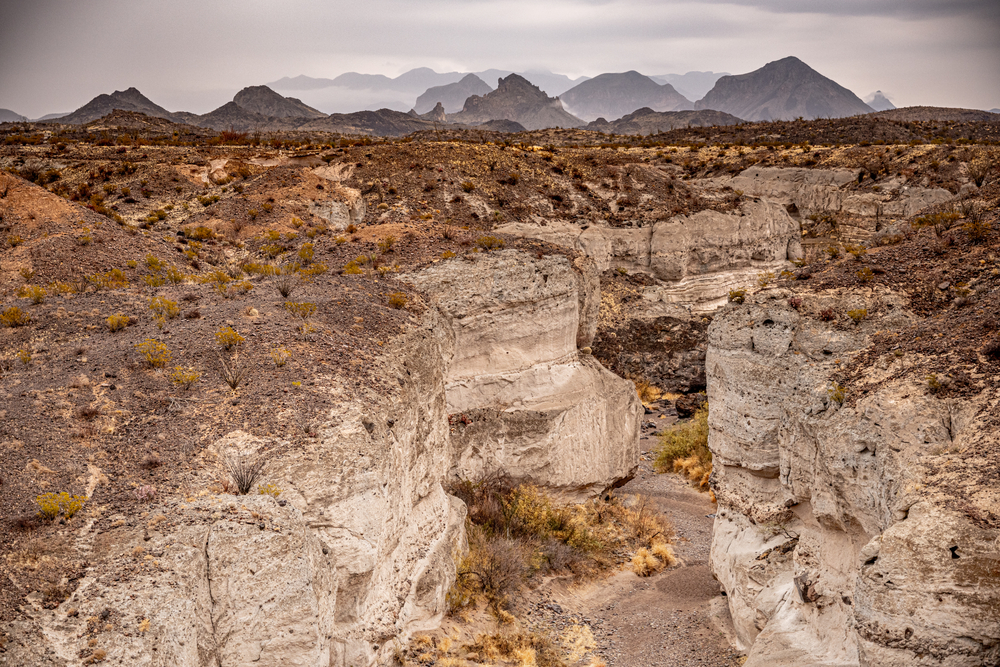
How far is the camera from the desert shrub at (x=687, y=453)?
25.1 m

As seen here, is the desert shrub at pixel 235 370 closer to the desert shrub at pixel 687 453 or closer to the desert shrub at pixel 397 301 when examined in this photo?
the desert shrub at pixel 397 301

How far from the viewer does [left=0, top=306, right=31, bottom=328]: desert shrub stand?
43.3 ft

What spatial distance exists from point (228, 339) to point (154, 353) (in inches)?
50.0

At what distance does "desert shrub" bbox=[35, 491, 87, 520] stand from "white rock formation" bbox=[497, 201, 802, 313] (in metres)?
25.2

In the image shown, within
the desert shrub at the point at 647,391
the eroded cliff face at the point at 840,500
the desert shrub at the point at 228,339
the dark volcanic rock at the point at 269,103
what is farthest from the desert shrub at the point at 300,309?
the dark volcanic rock at the point at 269,103

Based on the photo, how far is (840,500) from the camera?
11.0 m

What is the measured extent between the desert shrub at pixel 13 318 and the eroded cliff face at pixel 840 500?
14.4 metres

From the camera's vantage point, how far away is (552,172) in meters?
33.4

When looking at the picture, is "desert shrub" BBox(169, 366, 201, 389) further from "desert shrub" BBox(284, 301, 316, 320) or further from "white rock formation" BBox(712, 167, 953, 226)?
"white rock formation" BBox(712, 167, 953, 226)

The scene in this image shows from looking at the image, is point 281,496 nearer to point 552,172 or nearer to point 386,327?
point 386,327

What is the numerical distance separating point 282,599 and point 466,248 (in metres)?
12.2

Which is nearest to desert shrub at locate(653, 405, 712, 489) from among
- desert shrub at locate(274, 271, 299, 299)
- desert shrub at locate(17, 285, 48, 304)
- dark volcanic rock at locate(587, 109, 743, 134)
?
desert shrub at locate(274, 271, 299, 299)

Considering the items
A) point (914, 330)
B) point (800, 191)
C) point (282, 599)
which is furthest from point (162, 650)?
point (800, 191)

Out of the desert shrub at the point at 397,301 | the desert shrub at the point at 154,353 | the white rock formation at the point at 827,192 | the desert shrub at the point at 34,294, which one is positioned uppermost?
the white rock formation at the point at 827,192
